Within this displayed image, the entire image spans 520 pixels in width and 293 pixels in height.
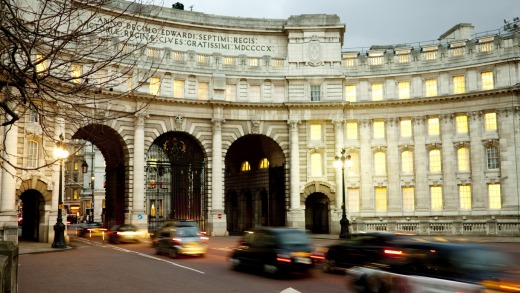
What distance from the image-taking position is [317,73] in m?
49.3

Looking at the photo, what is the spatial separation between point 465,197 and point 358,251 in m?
32.4

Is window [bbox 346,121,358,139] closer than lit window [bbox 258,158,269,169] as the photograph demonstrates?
Yes

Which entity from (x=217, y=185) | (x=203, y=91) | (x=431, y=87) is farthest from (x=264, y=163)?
(x=431, y=87)

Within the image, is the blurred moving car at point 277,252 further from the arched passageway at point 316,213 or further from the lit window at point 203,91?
the arched passageway at point 316,213

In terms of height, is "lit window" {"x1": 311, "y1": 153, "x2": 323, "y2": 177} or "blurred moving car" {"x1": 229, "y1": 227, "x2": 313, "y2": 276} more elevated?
"lit window" {"x1": 311, "y1": 153, "x2": 323, "y2": 177}

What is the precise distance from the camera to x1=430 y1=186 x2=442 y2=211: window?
46.8 m

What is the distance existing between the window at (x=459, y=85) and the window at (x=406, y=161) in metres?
6.80

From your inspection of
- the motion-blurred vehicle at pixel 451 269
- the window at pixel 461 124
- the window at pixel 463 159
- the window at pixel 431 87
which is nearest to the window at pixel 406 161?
the window at pixel 463 159

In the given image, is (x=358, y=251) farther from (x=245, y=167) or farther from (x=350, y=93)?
(x=245, y=167)

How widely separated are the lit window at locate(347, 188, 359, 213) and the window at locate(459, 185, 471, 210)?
8.89 meters

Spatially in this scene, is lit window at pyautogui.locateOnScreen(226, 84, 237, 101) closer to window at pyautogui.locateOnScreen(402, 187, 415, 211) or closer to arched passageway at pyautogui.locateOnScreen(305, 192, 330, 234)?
arched passageway at pyautogui.locateOnScreen(305, 192, 330, 234)

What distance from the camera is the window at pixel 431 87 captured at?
48125mm

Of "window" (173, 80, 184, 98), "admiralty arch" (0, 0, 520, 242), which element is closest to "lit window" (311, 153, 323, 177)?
"admiralty arch" (0, 0, 520, 242)

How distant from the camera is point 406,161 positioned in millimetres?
48406
